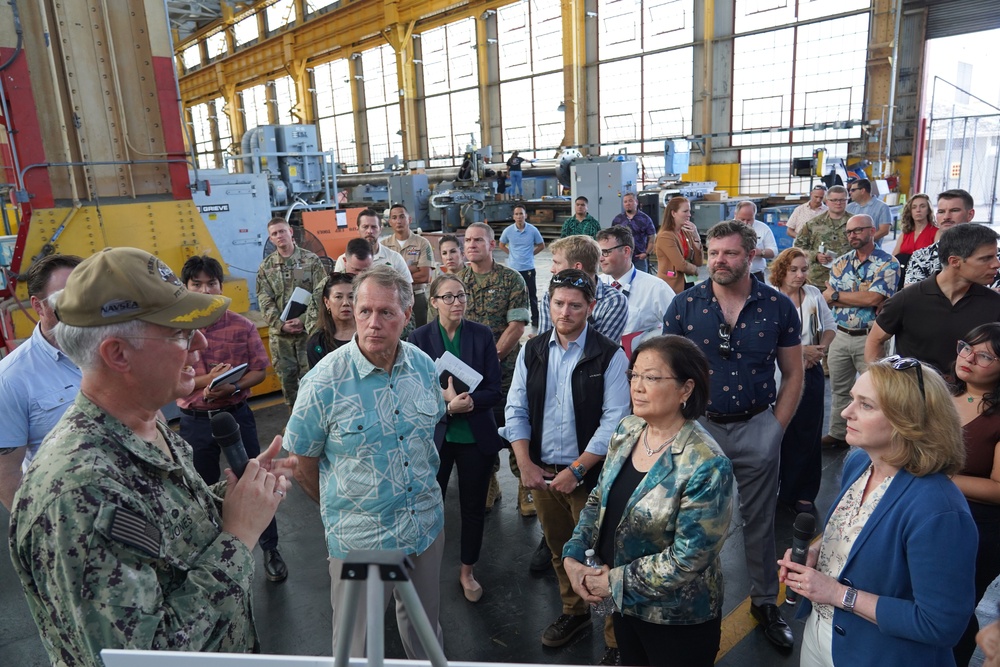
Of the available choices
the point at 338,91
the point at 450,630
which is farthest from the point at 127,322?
the point at 338,91

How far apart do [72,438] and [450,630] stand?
2427mm

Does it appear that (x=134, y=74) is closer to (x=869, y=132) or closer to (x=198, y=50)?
(x=869, y=132)

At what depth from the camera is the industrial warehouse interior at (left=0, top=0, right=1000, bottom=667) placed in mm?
2533

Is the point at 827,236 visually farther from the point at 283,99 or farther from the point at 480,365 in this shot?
the point at 283,99

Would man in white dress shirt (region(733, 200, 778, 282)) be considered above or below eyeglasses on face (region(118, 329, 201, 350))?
below

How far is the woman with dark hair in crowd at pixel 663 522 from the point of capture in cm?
191

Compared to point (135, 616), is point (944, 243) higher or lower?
higher

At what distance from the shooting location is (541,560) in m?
3.63

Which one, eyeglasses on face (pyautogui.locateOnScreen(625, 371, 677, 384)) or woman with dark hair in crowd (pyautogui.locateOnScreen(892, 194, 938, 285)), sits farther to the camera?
woman with dark hair in crowd (pyautogui.locateOnScreen(892, 194, 938, 285))

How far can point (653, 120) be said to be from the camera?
1956 cm

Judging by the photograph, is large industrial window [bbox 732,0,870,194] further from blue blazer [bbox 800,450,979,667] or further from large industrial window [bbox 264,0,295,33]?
large industrial window [bbox 264,0,295,33]

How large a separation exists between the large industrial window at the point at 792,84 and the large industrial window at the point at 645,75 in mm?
1699

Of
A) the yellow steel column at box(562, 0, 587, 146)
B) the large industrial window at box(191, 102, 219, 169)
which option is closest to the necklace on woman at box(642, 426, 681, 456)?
the yellow steel column at box(562, 0, 587, 146)

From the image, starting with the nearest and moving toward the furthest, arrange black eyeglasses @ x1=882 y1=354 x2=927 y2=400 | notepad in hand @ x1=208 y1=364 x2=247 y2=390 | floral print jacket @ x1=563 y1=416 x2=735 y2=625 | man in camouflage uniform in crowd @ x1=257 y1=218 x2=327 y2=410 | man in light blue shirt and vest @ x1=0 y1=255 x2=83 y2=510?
black eyeglasses @ x1=882 y1=354 x2=927 y2=400 < floral print jacket @ x1=563 y1=416 x2=735 y2=625 < man in light blue shirt and vest @ x1=0 y1=255 x2=83 y2=510 < notepad in hand @ x1=208 y1=364 x2=247 y2=390 < man in camouflage uniform in crowd @ x1=257 y1=218 x2=327 y2=410
